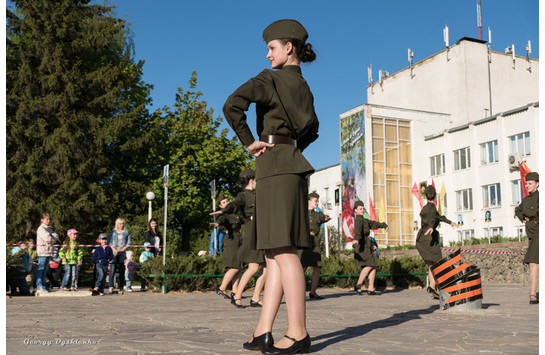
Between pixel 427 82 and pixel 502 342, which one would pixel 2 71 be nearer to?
pixel 502 342

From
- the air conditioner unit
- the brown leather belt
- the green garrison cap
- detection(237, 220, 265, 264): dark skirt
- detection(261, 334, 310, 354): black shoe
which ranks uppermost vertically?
the air conditioner unit

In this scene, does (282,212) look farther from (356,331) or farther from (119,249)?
(119,249)

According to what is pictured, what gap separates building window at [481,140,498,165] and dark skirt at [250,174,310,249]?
43405 mm

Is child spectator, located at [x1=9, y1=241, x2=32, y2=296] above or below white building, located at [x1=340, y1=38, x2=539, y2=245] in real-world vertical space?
below

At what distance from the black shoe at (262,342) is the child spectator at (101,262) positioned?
1104 cm

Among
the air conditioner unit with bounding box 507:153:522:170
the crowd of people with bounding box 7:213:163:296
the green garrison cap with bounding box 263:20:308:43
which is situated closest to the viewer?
the green garrison cap with bounding box 263:20:308:43

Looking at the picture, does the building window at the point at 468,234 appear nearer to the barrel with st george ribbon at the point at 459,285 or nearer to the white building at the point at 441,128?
the white building at the point at 441,128

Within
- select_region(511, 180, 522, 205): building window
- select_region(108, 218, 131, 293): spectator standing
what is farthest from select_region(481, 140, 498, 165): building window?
select_region(108, 218, 131, 293): spectator standing

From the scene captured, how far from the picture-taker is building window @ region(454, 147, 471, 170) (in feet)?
156

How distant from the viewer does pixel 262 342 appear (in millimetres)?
4102

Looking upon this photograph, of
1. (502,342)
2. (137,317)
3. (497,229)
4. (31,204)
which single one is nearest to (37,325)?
(137,317)

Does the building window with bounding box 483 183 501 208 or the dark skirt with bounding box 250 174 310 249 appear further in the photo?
the building window with bounding box 483 183 501 208

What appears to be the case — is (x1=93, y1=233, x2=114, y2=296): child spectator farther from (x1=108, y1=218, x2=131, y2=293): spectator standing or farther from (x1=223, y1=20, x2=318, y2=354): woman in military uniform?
(x1=223, y1=20, x2=318, y2=354): woman in military uniform

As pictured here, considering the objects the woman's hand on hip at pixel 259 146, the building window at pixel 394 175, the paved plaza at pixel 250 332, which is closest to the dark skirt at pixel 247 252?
the paved plaza at pixel 250 332
